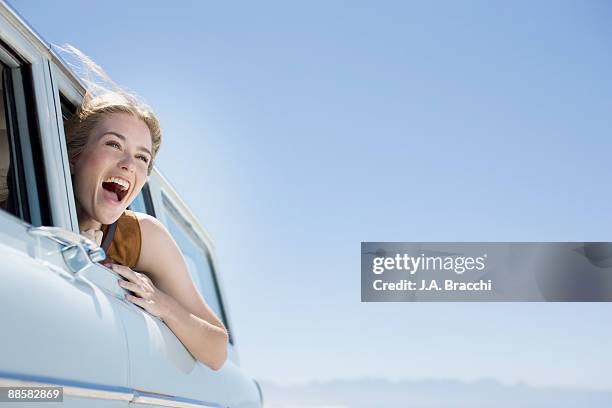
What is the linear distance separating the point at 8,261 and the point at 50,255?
239 millimetres

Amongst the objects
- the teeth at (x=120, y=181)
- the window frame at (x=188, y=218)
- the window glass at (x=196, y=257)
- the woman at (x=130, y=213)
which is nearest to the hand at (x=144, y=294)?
the woman at (x=130, y=213)

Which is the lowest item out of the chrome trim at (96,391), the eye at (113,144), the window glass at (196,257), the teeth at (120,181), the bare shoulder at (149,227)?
Result: the chrome trim at (96,391)

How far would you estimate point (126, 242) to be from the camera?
2.42 m

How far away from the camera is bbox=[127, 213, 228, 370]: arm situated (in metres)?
2.45

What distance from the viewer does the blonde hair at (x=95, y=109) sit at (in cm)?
229

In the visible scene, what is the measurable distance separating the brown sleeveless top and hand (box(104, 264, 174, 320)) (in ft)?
0.24

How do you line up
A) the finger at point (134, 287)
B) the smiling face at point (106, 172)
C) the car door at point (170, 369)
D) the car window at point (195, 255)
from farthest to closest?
the car window at point (195, 255) → the smiling face at point (106, 172) → the finger at point (134, 287) → the car door at point (170, 369)

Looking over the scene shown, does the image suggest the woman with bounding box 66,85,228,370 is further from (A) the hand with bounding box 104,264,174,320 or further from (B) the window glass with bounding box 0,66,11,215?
(B) the window glass with bounding box 0,66,11,215

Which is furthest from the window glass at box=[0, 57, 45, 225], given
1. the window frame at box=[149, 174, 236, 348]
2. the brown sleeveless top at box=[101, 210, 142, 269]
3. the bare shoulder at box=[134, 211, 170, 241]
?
the window frame at box=[149, 174, 236, 348]

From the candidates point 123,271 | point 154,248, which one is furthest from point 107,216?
point 154,248

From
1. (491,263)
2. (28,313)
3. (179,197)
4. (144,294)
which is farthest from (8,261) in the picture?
(491,263)

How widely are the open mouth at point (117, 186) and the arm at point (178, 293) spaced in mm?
182

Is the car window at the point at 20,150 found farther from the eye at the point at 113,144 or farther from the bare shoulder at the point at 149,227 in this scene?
the bare shoulder at the point at 149,227

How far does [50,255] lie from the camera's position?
5.48 feet
